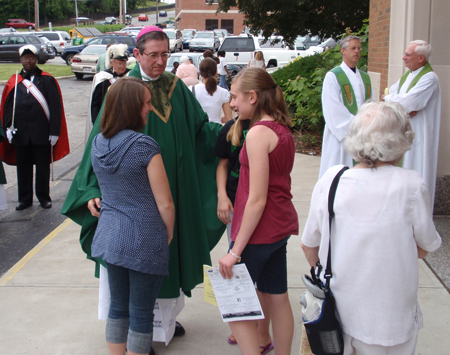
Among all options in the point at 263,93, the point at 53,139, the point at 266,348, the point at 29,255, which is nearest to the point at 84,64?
the point at 53,139

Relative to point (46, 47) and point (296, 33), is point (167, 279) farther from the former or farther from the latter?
point (46, 47)

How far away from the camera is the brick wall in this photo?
6.26 m

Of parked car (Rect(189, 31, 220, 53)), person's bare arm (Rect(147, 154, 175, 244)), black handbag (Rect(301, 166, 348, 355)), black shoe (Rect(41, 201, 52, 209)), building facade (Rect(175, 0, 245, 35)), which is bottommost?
black shoe (Rect(41, 201, 52, 209))

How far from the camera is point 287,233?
249 centimetres

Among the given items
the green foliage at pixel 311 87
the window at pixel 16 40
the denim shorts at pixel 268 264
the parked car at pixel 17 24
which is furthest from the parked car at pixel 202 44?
the parked car at pixel 17 24

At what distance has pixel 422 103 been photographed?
4.79 metres

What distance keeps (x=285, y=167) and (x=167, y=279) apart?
3.47 ft

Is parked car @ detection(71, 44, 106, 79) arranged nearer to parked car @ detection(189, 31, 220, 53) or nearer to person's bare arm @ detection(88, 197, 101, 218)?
parked car @ detection(189, 31, 220, 53)

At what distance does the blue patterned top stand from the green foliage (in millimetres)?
6825

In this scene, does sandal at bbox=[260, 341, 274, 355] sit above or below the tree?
below

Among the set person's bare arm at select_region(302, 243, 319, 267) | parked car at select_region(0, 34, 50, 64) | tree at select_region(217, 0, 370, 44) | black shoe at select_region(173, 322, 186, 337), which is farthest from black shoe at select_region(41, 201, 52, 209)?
parked car at select_region(0, 34, 50, 64)

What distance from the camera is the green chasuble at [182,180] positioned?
111 inches

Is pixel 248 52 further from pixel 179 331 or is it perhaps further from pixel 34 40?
pixel 179 331

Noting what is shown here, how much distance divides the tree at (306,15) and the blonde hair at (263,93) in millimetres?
9372
